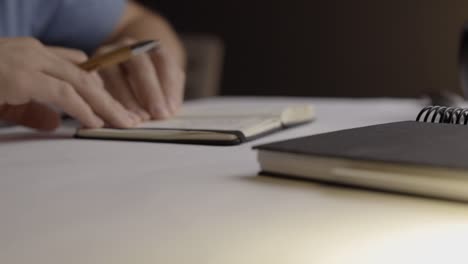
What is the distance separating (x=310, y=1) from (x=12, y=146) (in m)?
2.18

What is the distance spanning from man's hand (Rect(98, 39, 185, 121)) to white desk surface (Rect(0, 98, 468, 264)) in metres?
0.31

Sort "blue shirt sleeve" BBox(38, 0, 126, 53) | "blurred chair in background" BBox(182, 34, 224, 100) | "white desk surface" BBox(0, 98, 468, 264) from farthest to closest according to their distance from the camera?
"blurred chair in background" BBox(182, 34, 224, 100)
"blue shirt sleeve" BBox(38, 0, 126, 53)
"white desk surface" BBox(0, 98, 468, 264)

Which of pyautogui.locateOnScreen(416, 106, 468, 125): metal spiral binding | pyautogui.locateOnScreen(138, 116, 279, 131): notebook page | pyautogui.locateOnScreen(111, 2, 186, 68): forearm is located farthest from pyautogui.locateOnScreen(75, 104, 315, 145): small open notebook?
pyautogui.locateOnScreen(111, 2, 186, 68): forearm

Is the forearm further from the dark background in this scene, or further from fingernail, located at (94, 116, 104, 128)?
the dark background

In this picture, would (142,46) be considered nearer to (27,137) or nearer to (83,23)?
(27,137)

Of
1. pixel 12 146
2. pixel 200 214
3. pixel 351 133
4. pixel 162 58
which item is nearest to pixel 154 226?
pixel 200 214

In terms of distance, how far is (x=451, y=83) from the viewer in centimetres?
253

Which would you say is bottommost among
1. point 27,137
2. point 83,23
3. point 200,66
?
point 200,66

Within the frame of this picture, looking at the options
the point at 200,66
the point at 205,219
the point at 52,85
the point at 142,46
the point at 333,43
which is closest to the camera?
Result: the point at 205,219

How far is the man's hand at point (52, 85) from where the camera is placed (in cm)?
67

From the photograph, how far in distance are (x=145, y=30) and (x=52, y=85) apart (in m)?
0.65

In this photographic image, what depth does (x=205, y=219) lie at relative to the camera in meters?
0.36

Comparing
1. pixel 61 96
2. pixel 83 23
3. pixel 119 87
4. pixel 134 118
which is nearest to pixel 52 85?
pixel 61 96

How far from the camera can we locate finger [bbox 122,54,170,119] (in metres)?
0.85
